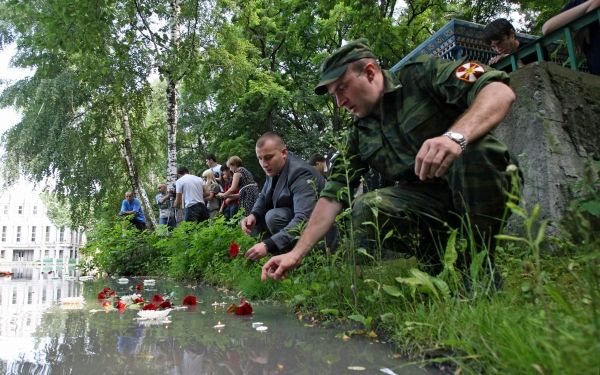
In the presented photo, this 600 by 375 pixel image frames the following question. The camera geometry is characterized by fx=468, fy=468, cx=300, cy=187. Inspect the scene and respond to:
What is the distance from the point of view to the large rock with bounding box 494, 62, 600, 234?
337cm

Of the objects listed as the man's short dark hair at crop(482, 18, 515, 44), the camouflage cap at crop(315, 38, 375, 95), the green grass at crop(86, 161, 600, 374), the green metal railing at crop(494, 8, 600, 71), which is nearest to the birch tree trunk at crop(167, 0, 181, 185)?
the green grass at crop(86, 161, 600, 374)

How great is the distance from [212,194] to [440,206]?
7500 millimetres

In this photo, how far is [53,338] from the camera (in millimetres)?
2223

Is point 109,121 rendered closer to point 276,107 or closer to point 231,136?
point 231,136

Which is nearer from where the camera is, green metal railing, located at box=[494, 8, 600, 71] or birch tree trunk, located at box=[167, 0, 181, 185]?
green metal railing, located at box=[494, 8, 600, 71]

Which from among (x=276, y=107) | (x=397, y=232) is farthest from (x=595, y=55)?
(x=276, y=107)

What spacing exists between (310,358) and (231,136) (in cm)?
1900

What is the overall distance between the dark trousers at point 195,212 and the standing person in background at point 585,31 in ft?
22.6

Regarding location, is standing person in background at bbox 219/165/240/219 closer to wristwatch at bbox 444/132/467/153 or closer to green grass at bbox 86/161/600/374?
green grass at bbox 86/161/600/374

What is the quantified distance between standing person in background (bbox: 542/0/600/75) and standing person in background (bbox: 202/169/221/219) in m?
6.95

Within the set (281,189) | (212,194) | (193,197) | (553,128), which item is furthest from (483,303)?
(212,194)

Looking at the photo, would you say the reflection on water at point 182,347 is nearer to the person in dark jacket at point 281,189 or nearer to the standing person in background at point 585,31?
the person in dark jacket at point 281,189

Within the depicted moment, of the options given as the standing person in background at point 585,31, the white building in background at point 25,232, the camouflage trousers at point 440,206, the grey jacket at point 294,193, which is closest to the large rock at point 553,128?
the standing person in background at point 585,31

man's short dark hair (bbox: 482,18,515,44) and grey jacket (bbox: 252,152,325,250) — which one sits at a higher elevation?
man's short dark hair (bbox: 482,18,515,44)
